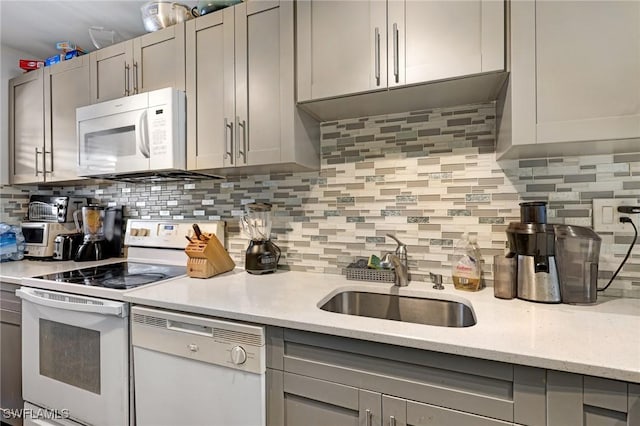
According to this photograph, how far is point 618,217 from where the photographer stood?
3.84ft

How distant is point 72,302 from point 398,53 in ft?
5.59

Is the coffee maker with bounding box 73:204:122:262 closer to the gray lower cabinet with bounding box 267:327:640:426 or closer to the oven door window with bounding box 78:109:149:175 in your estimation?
the oven door window with bounding box 78:109:149:175

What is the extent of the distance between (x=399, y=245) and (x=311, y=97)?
743 millimetres

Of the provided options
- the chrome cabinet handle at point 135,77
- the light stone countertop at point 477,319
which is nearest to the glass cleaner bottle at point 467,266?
the light stone countertop at point 477,319

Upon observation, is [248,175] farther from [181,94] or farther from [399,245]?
[399,245]

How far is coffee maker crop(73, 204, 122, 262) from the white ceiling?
111cm

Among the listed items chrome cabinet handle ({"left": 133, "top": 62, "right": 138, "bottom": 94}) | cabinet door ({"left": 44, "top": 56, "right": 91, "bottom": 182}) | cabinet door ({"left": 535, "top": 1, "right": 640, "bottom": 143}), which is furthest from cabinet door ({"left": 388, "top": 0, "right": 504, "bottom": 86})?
cabinet door ({"left": 44, "top": 56, "right": 91, "bottom": 182})

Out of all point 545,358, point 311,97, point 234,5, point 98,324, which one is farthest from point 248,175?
point 545,358

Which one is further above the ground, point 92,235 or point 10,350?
point 92,235

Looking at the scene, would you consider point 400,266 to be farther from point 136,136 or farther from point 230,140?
point 136,136

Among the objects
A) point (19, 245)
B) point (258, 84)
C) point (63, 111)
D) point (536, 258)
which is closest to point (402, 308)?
point (536, 258)

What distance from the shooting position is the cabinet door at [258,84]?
139 cm

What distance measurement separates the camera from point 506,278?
117 centimetres

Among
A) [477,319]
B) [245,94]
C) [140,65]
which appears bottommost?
[477,319]
